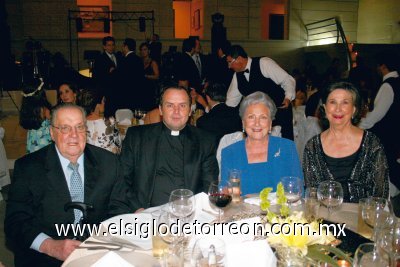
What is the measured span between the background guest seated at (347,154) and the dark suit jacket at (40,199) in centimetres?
144

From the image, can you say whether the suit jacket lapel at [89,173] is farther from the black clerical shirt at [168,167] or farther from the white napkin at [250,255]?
the white napkin at [250,255]

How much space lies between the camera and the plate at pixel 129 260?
143 centimetres

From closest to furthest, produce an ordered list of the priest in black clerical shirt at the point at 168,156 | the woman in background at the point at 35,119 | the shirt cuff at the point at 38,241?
the shirt cuff at the point at 38,241 → the priest in black clerical shirt at the point at 168,156 → the woman in background at the point at 35,119

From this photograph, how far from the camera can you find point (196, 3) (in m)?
15.9

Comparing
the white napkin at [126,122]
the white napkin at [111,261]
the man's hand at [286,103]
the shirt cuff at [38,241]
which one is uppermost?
the man's hand at [286,103]

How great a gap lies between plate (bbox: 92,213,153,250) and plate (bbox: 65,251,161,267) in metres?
0.06

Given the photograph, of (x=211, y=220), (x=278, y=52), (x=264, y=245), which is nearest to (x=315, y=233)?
(x=264, y=245)

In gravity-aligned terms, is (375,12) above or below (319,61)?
above

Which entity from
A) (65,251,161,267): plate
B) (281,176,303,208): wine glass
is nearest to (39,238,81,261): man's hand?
(65,251,161,267): plate

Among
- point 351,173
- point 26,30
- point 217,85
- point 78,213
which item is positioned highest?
point 26,30

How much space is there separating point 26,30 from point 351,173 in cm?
1359

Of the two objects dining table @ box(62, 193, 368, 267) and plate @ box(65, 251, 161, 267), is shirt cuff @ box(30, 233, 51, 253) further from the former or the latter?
plate @ box(65, 251, 161, 267)

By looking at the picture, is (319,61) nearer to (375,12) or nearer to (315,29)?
(315,29)

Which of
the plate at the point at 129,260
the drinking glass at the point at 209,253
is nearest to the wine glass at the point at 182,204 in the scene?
the plate at the point at 129,260
